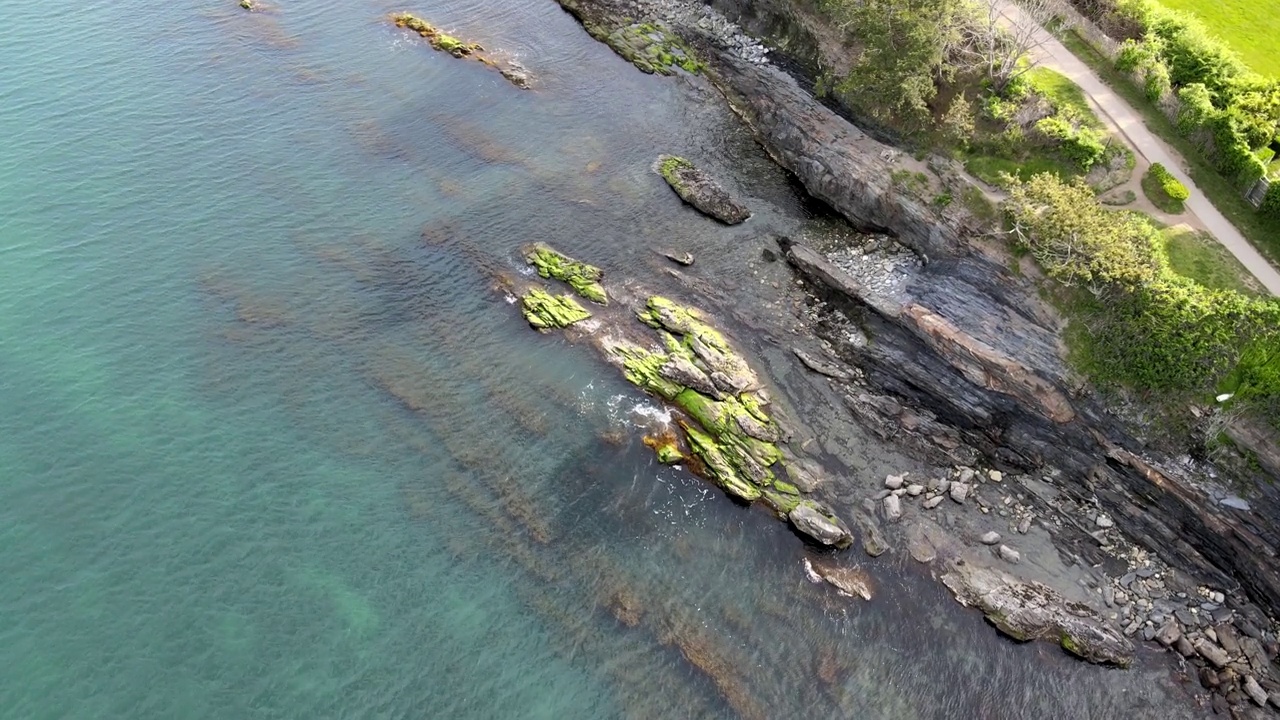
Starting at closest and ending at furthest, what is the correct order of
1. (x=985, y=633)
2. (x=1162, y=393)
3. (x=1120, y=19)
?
1. (x=985, y=633)
2. (x=1162, y=393)
3. (x=1120, y=19)

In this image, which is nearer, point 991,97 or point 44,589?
point 44,589

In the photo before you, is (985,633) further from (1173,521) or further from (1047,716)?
(1173,521)

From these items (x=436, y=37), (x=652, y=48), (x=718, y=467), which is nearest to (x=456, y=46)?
(x=436, y=37)

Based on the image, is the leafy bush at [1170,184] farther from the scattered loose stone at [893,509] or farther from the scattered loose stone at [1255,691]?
the scattered loose stone at [1255,691]

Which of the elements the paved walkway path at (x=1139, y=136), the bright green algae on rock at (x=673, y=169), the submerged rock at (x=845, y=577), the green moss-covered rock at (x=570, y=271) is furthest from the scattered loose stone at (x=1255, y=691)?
the bright green algae on rock at (x=673, y=169)

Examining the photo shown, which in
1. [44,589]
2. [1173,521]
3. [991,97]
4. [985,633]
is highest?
[991,97]

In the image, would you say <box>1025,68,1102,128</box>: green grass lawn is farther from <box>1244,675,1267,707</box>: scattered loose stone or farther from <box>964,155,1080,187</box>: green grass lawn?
<box>1244,675,1267,707</box>: scattered loose stone

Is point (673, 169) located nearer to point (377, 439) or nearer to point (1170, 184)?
point (377, 439)

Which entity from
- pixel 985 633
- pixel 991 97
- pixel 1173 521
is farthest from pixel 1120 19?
pixel 985 633
